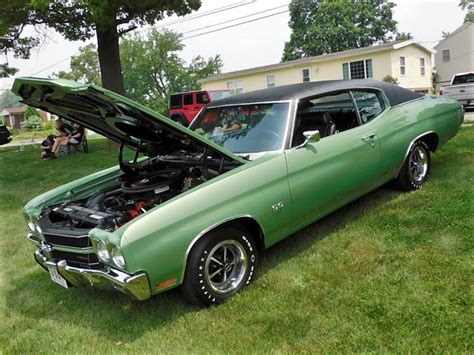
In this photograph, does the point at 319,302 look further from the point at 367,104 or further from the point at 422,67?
the point at 422,67

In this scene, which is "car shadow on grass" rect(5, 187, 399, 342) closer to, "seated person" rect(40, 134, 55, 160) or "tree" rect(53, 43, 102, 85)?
"seated person" rect(40, 134, 55, 160)

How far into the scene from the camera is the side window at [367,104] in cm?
481

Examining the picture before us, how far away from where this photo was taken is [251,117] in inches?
171

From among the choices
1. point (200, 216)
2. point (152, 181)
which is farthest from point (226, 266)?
point (152, 181)

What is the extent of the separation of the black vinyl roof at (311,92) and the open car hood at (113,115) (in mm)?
904

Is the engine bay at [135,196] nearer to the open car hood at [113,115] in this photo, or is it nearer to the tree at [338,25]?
the open car hood at [113,115]

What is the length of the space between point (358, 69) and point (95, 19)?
20556 millimetres

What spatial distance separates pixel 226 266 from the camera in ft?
11.4

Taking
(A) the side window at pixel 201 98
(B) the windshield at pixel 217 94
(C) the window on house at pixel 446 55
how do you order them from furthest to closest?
(C) the window on house at pixel 446 55 < (B) the windshield at pixel 217 94 < (A) the side window at pixel 201 98

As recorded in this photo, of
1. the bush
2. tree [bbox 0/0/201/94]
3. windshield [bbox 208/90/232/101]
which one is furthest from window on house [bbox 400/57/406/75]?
the bush


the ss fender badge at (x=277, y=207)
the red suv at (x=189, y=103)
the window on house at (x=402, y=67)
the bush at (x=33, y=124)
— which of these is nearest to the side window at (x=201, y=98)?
the red suv at (x=189, y=103)

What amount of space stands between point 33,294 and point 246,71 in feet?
95.3

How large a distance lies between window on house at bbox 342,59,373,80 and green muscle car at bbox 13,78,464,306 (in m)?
22.6

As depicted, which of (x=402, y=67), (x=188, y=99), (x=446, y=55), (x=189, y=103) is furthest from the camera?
(x=446, y=55)
